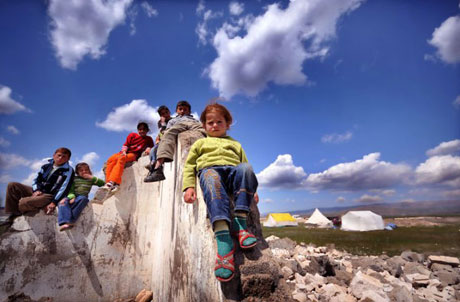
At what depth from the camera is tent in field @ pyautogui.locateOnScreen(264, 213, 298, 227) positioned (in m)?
22.8

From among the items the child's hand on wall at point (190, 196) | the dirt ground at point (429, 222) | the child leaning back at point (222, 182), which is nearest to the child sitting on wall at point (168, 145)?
the child leaning back at point (222, 182)

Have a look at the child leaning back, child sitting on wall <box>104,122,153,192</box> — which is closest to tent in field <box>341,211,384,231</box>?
child sitting on wall <box>104,122,153,192</box>

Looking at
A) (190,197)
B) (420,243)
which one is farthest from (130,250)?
(420,243)

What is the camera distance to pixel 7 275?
3162 millimetres

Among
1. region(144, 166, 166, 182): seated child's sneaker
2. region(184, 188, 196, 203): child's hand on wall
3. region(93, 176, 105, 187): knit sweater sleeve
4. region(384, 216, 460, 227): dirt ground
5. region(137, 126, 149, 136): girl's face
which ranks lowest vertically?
region(384, 216, 460, 227): dirt ground

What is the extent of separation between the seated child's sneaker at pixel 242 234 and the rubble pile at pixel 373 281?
1.44 metres

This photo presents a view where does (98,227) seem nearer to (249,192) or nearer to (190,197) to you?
(190,197)

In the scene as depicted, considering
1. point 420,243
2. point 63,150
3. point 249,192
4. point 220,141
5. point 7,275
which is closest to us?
point 249,192

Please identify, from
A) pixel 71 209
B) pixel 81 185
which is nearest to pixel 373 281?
pixel 71 209

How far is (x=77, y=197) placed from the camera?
3.60m

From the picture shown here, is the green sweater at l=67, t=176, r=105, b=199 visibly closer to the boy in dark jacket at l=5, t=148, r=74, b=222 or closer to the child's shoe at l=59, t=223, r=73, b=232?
the boy in dark jacket at l=5, t=148, r=74, b=222

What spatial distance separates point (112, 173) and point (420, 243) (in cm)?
1046

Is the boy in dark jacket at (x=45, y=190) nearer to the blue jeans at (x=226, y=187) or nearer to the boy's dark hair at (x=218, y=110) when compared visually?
the boy's dark hair at (x=218, y=110)

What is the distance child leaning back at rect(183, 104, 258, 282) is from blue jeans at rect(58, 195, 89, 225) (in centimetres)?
274
